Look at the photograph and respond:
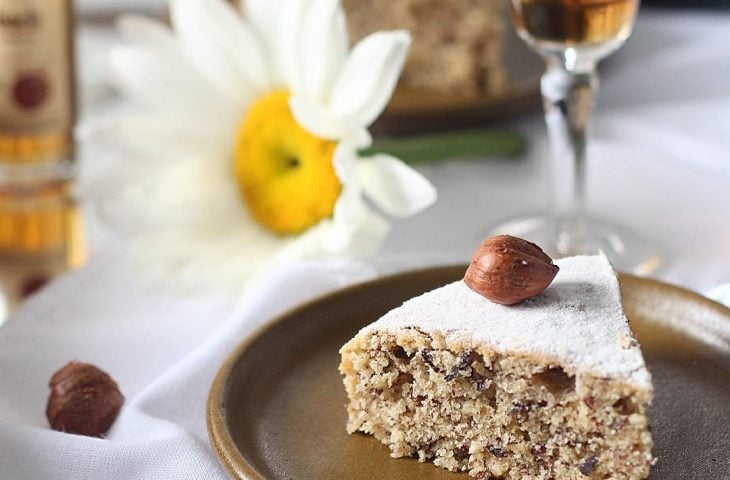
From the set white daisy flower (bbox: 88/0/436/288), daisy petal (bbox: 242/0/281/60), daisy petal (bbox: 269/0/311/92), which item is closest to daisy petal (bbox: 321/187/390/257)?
white daisy flower (bbox: 88/0/436/288)

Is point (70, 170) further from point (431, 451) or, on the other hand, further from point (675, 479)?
point (675, 479)

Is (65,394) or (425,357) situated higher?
(425,357)

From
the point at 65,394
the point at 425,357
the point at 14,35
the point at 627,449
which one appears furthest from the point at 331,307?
the point at 14,35

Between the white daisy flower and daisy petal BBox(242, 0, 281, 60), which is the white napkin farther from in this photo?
daisy petal BBox(242, 0, 281, 60)

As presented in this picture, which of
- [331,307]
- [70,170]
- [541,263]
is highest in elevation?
[541,263]

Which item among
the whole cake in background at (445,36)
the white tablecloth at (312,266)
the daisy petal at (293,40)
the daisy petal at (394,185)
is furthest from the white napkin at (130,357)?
the whole cake in background at (445,36)

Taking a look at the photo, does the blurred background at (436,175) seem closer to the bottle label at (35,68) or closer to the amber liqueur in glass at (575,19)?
the bottle label at (35,68)

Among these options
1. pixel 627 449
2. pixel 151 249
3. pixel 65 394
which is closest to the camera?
pixel 627 449
